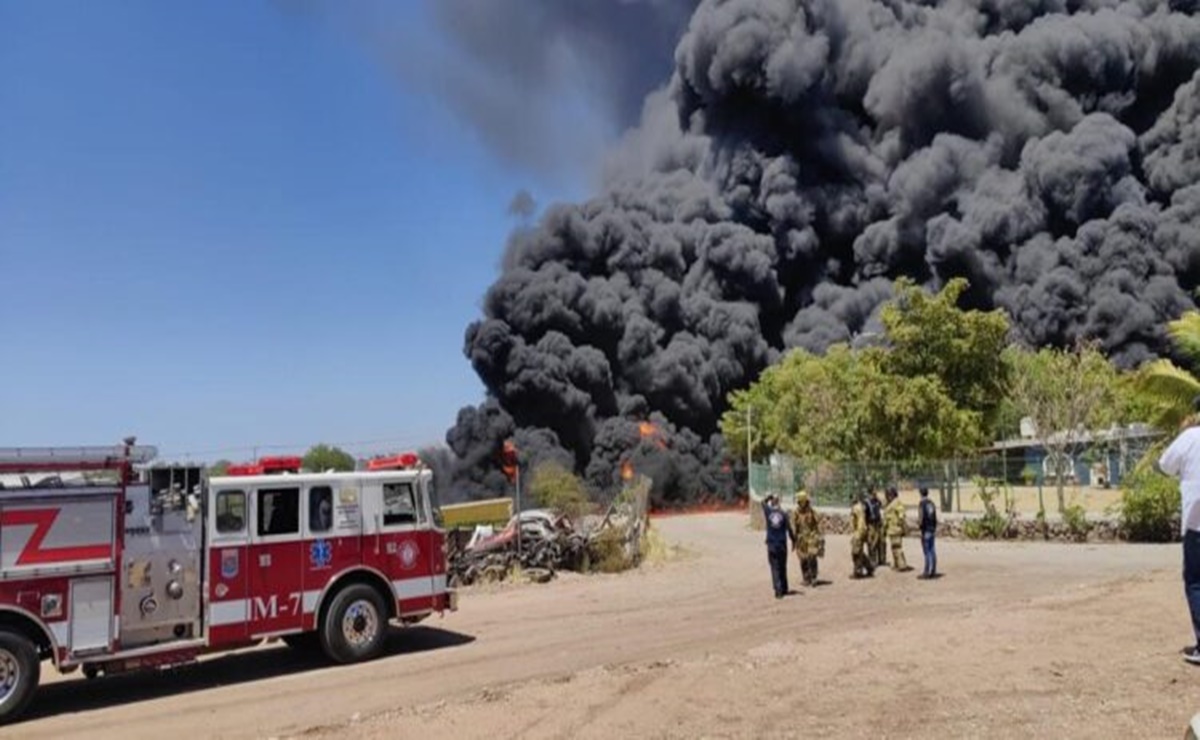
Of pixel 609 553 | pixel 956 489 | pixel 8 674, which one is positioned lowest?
pixel 8 674

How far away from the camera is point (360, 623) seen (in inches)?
510

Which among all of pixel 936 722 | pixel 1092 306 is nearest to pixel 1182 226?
pixel 1092 306

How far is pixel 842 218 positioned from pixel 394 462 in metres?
68.3

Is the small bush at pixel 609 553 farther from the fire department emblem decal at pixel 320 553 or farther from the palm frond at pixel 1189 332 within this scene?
the palm frond at pixel 1189 332

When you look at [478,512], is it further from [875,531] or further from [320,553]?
[320,553]

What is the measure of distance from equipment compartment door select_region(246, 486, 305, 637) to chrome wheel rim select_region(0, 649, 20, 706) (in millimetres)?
2386

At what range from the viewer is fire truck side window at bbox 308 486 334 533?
1269 cm

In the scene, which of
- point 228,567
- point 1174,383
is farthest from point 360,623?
point 1174,383

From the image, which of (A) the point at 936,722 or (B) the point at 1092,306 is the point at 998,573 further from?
(B) the point at 1092,306

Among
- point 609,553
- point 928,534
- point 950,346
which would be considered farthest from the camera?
point 950,346

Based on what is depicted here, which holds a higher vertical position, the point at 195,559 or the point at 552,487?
the point at 552,487

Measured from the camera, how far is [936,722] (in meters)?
7.68

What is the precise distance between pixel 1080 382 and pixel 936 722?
29090mm

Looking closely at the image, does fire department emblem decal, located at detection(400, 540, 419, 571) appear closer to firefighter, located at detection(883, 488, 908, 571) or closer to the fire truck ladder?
the fire truck ladder
